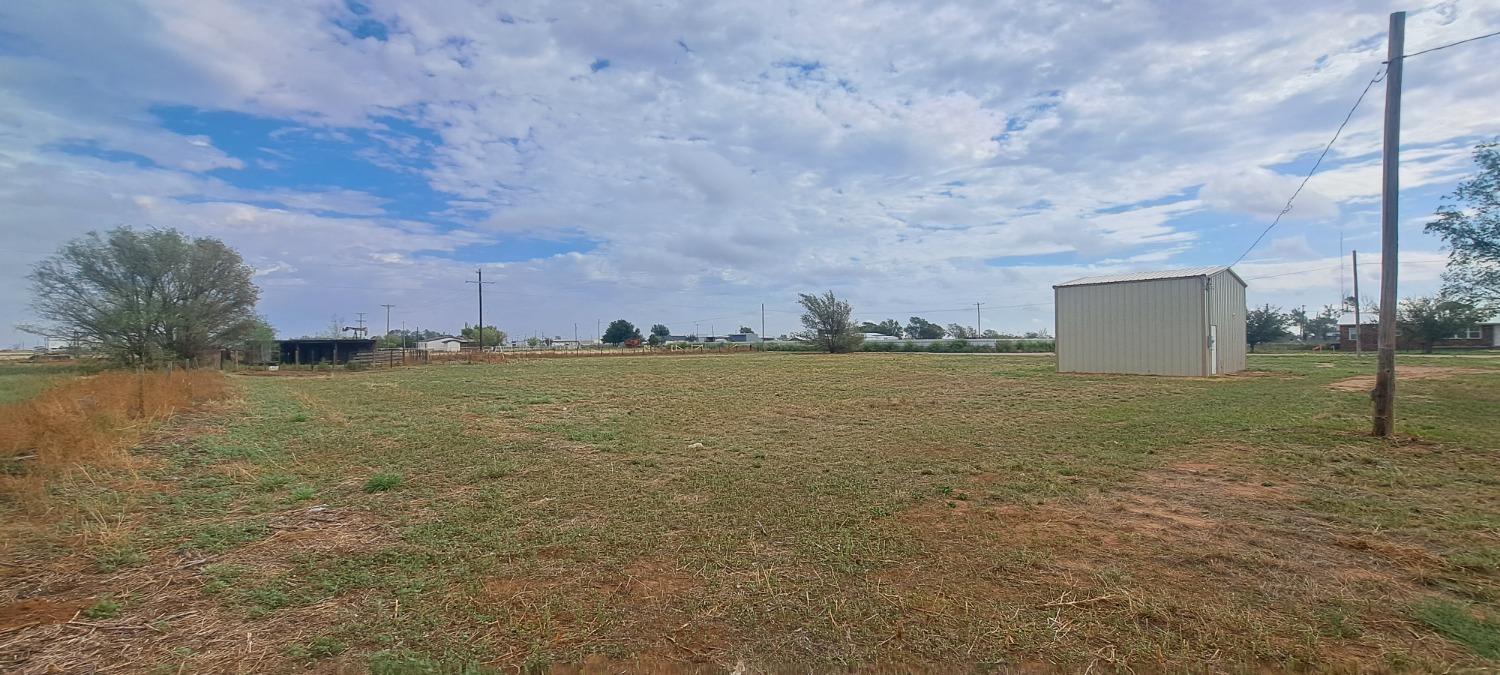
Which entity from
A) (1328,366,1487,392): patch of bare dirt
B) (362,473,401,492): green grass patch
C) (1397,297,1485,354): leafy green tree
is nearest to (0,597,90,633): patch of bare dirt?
(362,473,401,492): green grass patch

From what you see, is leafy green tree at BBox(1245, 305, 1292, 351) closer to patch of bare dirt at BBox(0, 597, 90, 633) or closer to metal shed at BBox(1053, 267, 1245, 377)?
metal shed at BBox(1053, 267, 1245, 377)

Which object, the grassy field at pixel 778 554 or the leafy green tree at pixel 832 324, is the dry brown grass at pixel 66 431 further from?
Result: the leafy green tree at pixel 832 324

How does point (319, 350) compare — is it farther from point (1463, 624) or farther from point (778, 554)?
point (1463, 624)

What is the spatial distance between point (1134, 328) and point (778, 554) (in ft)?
70.4

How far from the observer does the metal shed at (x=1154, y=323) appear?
65.4ft

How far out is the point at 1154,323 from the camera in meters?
20.9

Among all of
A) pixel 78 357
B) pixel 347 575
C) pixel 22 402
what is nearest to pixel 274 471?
pixel 347 575

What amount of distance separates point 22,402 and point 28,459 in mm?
3539

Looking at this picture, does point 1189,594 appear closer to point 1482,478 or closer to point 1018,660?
point 1018,660

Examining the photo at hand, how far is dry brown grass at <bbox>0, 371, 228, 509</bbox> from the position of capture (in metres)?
6.55

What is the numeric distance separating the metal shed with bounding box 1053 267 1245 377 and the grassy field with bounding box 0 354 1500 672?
1096 cm

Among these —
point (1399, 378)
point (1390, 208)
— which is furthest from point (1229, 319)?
point (1390, 208)

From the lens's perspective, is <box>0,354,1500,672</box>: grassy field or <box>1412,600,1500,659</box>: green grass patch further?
<box>0,354,1500,672</box>: grassy field

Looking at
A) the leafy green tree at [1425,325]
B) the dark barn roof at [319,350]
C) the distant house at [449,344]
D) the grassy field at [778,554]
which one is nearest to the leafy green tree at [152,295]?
the dark barn roof at [319,350]
